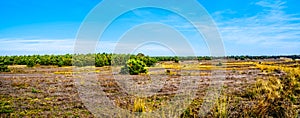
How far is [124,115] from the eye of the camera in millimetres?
10781

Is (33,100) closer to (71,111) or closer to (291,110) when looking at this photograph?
(71,111)

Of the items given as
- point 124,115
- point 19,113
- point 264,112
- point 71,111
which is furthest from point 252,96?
point 19,113

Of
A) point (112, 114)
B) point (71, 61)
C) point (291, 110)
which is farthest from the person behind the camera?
point (71, 61)

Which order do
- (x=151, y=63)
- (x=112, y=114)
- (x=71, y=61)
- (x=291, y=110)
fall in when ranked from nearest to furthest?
(x=291, y=110)
(x=112, y=114)
(x=151, y=63)
(x=71, y=61)

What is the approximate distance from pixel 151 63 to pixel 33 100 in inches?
2369

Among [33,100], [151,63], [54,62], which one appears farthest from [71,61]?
[33,100]

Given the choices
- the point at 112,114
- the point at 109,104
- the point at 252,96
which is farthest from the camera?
the point at 252,96

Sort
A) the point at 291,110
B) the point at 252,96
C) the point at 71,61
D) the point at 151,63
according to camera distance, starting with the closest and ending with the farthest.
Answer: the point at 291,110, the point at 252,96, the point at 151,63, the point at 71,61

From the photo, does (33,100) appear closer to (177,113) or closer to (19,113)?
(19,113)

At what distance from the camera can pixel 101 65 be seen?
77.9 m

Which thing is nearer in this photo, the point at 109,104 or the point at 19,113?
the point at 19,113

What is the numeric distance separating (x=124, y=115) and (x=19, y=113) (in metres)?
3.73

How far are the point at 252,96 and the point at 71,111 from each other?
7.88 metres

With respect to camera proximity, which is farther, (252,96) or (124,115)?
(252,96)
